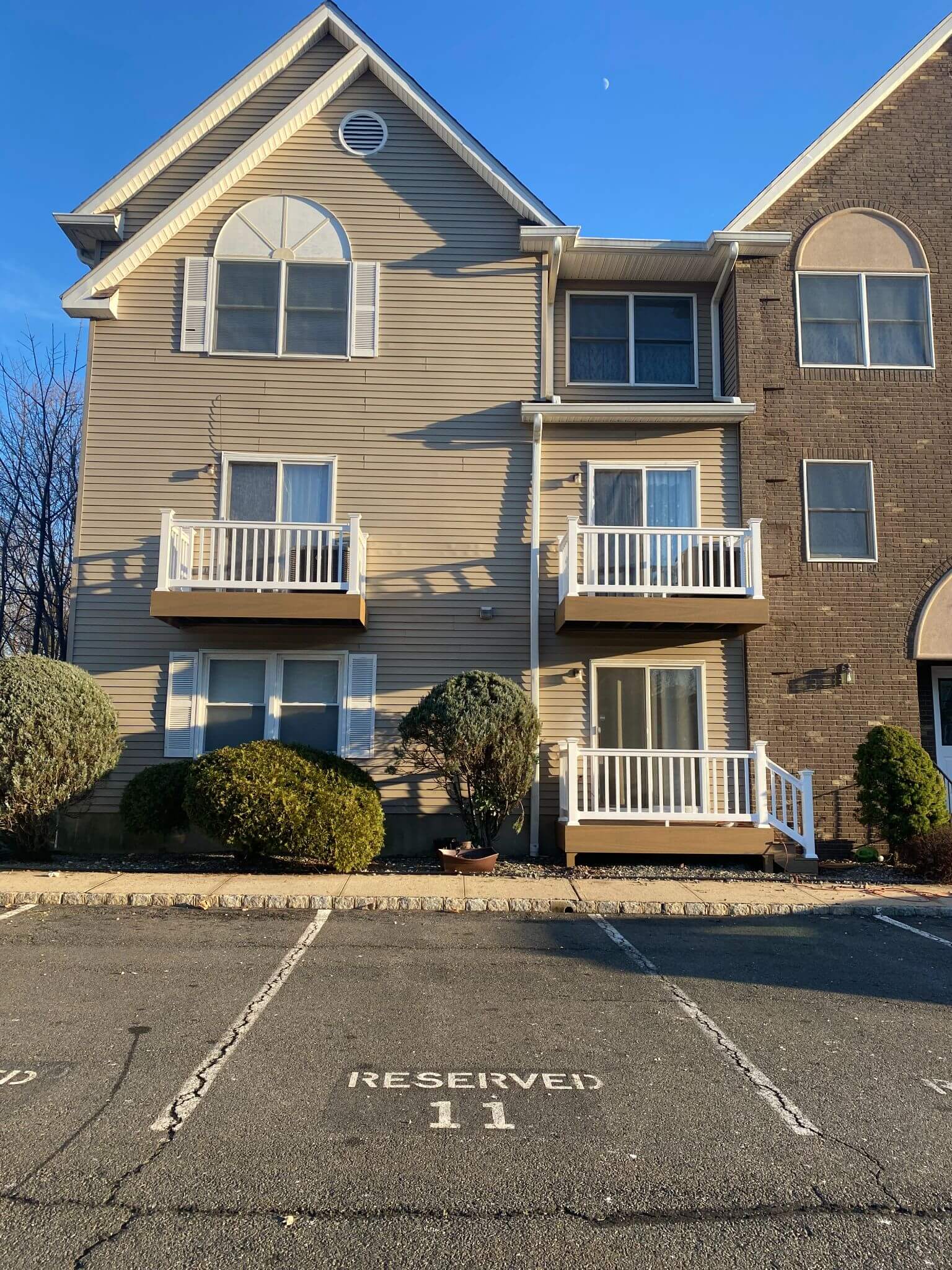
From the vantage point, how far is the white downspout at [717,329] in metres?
14.3

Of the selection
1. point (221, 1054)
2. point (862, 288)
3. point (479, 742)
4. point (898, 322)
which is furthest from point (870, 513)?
point (221, 1054)

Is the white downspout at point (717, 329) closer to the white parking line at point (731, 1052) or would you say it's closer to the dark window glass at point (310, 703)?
the dark window glass at point (310, 703)

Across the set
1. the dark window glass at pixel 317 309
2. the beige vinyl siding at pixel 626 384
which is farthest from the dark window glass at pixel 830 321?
the dark window glass at pixel 317 309

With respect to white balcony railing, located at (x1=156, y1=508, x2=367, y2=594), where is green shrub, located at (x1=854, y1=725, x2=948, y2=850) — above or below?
below

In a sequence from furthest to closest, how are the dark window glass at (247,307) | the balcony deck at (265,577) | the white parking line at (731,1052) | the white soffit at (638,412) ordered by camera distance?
the dark window glass at (247,307), the white soffit at (638,412), the balcony deck at (265,577), the white parking line at (731,1052)

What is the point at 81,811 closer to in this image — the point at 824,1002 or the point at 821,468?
the point at 824,1002

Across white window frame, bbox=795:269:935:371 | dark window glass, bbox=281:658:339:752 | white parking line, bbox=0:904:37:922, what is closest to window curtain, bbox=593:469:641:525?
white window frame, bbox=795:269:935:371

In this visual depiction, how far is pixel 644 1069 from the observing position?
4789 millimetres

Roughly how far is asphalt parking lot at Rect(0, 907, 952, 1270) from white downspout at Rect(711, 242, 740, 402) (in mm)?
9731

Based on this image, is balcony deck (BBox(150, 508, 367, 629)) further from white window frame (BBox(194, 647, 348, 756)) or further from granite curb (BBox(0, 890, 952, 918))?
granite curb (BBox(0, 890, 952, 918))

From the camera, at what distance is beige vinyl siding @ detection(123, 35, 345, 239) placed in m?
14.3

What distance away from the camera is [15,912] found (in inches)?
338

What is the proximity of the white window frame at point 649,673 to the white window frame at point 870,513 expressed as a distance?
2.43 meters

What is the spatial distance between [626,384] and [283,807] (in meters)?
8.86
